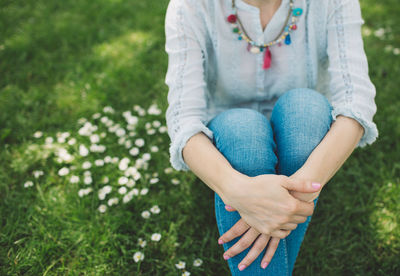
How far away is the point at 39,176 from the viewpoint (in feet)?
5.68

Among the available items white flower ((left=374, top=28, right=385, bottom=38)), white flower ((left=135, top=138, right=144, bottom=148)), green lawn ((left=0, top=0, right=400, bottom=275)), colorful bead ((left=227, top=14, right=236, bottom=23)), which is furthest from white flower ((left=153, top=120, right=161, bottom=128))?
white flower ((left=374, top=28, right=385, bottom=38))

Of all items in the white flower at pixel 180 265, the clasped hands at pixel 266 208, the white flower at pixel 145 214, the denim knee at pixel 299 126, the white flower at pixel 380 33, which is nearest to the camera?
the clasped hands at pixel 266 208

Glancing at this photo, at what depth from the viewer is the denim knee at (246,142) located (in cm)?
110

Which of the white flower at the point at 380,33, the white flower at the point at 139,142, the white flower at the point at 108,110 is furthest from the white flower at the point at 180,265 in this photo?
the white flower at the point at 380,33

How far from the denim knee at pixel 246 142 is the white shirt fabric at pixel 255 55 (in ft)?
0.22

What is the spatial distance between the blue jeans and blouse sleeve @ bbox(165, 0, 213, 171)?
0.11 m

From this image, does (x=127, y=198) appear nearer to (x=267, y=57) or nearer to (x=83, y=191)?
(x=83, y=191)

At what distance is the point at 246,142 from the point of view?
1114mm

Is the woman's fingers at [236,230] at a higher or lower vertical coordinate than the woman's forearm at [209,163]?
lower

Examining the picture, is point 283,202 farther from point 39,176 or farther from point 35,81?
point 35,81

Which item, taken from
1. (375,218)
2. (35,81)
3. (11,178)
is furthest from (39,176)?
(375,218)

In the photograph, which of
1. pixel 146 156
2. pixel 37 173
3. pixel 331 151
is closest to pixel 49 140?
pixel 37 173

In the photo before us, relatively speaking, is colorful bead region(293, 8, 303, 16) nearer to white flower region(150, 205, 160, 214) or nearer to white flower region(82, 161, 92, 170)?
white flower region(150, 205, 160, 214)

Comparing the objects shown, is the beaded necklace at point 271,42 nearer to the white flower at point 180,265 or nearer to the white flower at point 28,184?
the white flower at point 180,265
